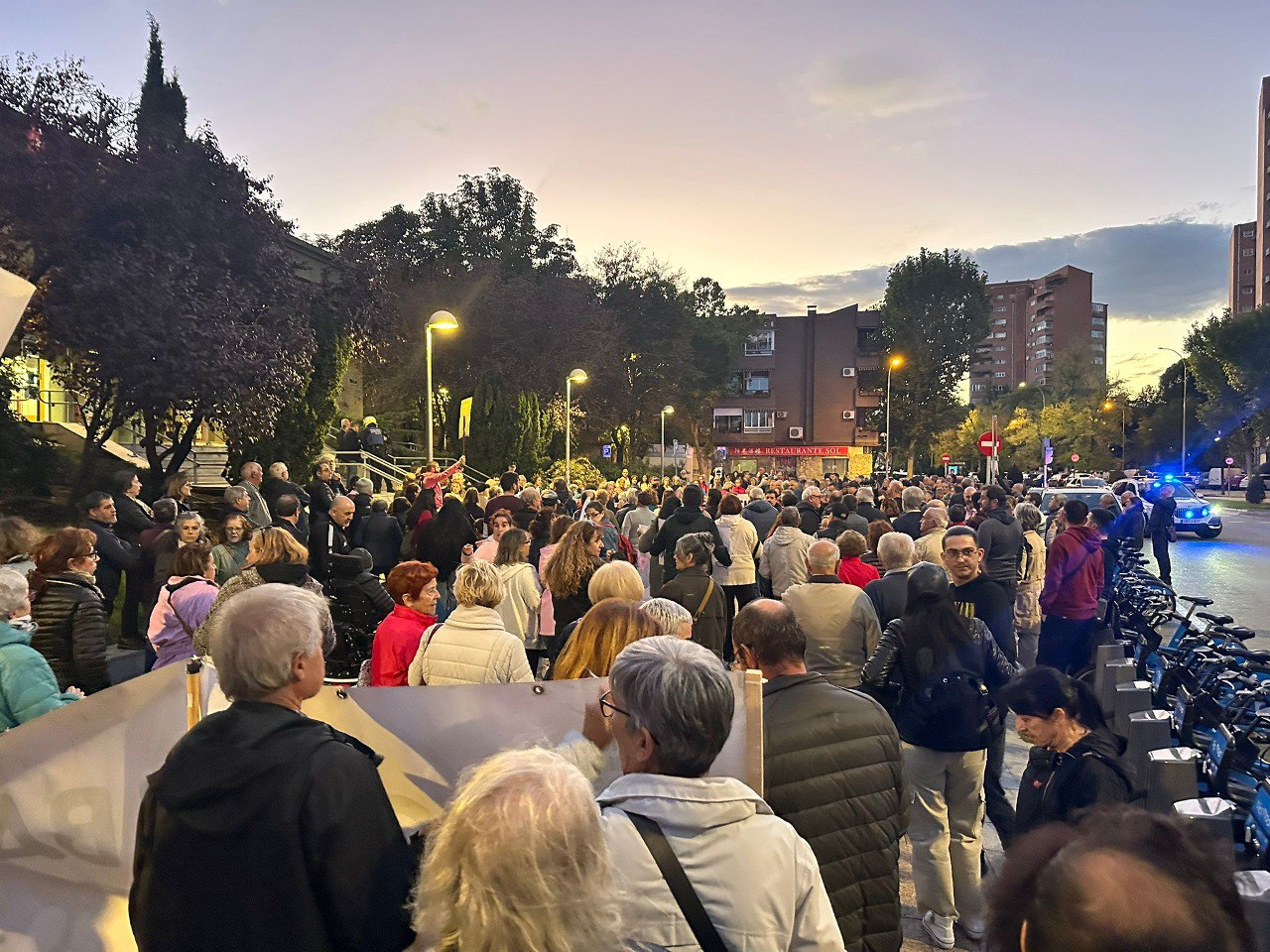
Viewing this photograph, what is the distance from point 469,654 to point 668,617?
90cm

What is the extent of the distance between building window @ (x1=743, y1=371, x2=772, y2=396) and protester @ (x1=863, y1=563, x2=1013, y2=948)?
74.3 m

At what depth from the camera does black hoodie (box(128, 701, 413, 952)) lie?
2.01 meters

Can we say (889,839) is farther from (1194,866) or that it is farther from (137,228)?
(137,228)

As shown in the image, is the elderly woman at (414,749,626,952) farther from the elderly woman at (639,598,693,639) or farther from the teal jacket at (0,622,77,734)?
the teal jacket at (0,622,77,734)

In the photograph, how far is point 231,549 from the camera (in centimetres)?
734

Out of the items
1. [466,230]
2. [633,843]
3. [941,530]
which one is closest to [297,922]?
[633,843]

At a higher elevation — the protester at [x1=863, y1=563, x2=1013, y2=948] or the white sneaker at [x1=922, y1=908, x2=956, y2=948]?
the protester at [x1=863, y1=563, x2=1013, y2=948]

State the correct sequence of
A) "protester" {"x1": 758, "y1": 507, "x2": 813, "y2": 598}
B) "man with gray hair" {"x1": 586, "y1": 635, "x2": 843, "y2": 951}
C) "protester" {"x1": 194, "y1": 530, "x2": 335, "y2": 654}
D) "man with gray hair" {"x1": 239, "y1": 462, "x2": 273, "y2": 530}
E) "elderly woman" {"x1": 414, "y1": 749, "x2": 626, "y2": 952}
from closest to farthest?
"elderly woman" {"x1": 414, "y1": 749, "x2": 626, "y2": 952} → "man with gray hair" {"x1": 586, "y1": 635, "x2": 843, "y2": 951} → "protester" {"x1": 194, "y1": 530, "x2": 335, "y2": 654} → "protester" {"x1": 758, "y1": 507, "x2": 813, "y2": 598} → "man with gray hair" {"x1": 239, "y1": 462, "x2": 273, "y2": 530}

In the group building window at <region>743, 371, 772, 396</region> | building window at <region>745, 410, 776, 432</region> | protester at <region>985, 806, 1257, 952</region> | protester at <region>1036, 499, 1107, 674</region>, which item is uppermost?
building window at <region>743, 371, 772, 396</region>

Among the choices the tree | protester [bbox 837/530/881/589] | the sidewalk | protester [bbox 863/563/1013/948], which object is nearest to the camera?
protester [bbox 863/563/1013/948]

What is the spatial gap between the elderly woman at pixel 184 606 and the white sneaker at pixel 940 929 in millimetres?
4053

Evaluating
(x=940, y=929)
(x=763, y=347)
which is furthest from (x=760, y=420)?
(x=940, y=929)

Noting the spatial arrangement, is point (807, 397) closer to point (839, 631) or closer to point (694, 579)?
point (694, 579)

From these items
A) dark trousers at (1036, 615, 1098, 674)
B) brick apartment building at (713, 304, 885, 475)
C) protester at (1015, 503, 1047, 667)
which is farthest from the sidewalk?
brick apartment building at (713, 304, 885, 475)
